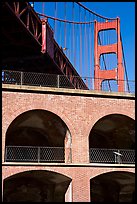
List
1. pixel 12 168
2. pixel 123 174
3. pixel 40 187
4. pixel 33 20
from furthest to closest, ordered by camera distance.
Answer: pixel 33 20
pixel 40 187
pixel 123 174
pixel 12 168

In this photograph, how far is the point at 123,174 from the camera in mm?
17656

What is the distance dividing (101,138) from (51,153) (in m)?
3.70

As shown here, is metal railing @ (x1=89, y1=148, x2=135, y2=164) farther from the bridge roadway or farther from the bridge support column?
the bridge support column

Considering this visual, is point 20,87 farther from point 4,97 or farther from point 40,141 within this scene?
point 40,141

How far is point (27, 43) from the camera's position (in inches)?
826

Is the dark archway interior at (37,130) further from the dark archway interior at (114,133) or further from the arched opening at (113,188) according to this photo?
the arched opening at (113,188)

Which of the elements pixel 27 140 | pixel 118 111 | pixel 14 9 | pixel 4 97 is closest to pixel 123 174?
pixel 118 111

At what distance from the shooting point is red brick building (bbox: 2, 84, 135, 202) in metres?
16.1

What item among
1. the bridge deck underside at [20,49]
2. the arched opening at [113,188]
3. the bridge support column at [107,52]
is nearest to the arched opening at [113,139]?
the arched opening at [113,188]

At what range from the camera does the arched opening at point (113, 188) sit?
736 inches

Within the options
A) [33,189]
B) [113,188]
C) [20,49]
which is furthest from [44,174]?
[20,49]

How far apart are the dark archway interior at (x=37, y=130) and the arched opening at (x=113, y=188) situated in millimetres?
3019

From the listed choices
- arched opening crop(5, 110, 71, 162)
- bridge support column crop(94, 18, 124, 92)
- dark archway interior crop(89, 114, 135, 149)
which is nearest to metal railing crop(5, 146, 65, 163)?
arched opening crop(5, 110, 71, 162)

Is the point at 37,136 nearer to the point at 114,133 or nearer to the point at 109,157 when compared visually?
the point at 109,157
